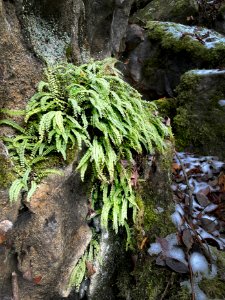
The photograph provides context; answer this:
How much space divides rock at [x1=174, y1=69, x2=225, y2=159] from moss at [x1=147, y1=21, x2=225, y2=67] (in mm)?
865

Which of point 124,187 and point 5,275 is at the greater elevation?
point 124,187

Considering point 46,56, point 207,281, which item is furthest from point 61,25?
point 207,281

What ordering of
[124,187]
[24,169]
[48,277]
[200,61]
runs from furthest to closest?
1. [200,61]
2. [124,187]
3. [48,277]
4. [24,169]

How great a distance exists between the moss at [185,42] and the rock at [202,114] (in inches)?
34.0

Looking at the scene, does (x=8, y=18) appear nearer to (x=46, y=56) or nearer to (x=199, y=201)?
(x=46, y=56)

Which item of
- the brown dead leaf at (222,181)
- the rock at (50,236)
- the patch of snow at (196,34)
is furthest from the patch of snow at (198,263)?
the patch of snow at (196,34)

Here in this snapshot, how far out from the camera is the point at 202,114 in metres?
6.57

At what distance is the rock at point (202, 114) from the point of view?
6.36m

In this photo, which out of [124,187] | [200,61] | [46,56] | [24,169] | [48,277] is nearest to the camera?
[24,169]

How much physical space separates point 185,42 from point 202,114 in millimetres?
2551

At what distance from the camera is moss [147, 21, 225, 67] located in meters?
7.50

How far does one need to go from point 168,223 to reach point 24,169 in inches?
87.4

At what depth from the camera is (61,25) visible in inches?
171

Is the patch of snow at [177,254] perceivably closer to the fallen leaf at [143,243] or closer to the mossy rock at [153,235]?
the mossy rock at [153,235]
